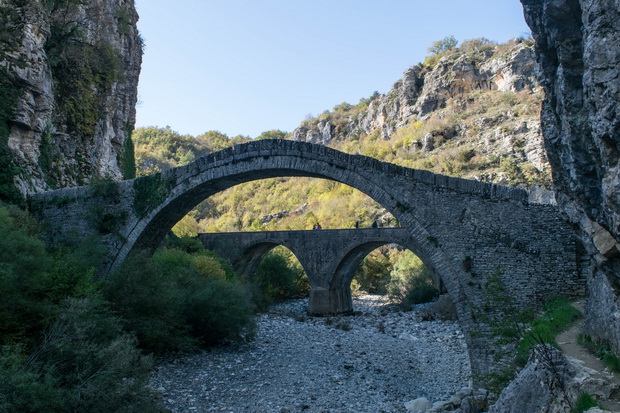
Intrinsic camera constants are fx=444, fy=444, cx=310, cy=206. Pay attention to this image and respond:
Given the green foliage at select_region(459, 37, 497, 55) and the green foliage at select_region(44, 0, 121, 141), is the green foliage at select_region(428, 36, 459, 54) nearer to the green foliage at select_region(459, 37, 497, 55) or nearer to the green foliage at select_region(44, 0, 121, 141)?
the green foliage at select_region(459, 37, 497, 55)

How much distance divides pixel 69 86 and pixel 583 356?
18.9 metres

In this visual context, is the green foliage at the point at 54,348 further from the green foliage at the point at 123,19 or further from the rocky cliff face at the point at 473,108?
the rocky cliff face at the point at 473,108

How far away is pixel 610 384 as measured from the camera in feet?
13.3

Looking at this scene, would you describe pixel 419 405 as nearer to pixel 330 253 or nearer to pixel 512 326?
pixel 512 326

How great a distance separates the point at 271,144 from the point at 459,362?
7.71m

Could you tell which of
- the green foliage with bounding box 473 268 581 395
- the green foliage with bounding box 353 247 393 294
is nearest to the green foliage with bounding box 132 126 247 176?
the green foliage with bounding box 353 247 393 294

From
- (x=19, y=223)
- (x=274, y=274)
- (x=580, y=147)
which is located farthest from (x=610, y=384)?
(x=274, y=274)

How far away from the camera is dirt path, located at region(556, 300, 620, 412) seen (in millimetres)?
3881

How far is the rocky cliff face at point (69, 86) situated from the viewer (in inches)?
564

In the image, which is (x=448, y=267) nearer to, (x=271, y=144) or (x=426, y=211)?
(x=426, y=211)

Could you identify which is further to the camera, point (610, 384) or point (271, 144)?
point (271, 144)

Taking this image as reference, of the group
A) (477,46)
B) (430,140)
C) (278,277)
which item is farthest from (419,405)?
(477,46)

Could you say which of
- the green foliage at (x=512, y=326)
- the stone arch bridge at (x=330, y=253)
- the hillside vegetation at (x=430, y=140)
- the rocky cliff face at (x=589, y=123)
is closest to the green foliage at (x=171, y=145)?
the hillside vegetation at (x=430, y=140)

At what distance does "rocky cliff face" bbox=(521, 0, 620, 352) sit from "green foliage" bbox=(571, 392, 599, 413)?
3.09 ft
